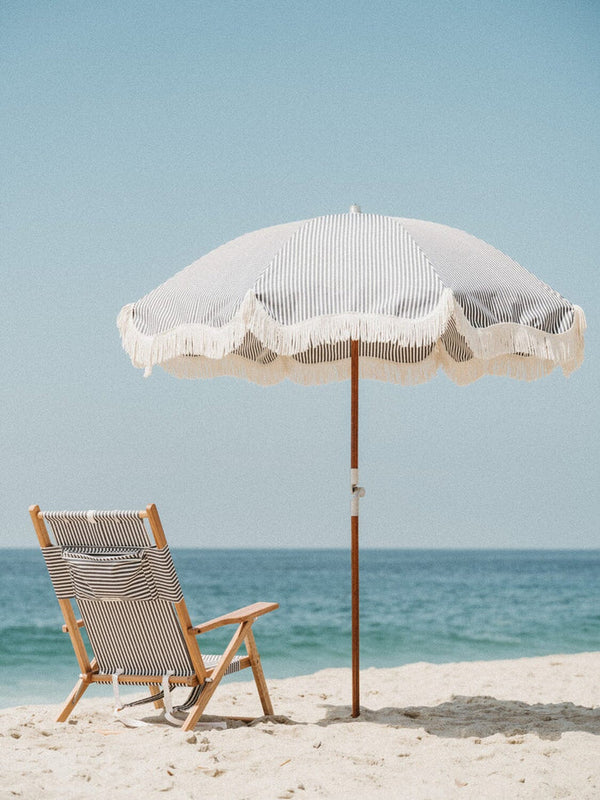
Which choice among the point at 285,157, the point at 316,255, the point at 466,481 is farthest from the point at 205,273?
the point at 466,481

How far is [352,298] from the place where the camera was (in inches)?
132

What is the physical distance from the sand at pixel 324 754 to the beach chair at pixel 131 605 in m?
0.22

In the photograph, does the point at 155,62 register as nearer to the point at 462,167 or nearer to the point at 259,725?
the point at 462,167

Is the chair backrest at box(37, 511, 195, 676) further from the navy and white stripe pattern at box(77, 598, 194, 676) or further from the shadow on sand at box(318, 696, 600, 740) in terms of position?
the shadow on sand at box(318, 696, 600, 740)

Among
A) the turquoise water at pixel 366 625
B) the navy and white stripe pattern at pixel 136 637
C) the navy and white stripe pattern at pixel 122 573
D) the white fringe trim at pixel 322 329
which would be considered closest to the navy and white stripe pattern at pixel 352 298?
the white fringe trim at pixel 322 329

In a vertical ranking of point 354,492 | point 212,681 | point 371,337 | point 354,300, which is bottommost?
point 212,681

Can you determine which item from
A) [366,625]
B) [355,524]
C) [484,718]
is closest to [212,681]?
[355,524]

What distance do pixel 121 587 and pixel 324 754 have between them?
1021 millimetres

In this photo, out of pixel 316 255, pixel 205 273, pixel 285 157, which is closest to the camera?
pixel 316 255

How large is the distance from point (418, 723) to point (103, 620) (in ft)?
4.80

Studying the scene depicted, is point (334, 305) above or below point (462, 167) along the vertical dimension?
below

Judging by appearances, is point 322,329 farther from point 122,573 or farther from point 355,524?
point 122,573

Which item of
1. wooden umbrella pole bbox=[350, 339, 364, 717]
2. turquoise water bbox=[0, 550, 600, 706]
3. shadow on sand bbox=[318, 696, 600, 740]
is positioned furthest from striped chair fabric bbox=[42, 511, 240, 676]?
turquoise water bbox=[0, 550, 600, 706]

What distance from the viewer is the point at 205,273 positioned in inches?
148
